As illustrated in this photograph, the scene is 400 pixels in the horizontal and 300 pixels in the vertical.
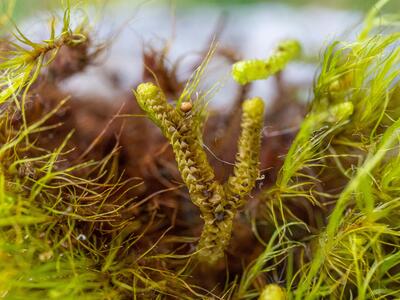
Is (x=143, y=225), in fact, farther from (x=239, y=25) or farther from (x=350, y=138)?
(x=239, y=25)

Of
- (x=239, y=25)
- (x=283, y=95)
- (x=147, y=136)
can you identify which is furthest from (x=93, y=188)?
(x=239, y=25)

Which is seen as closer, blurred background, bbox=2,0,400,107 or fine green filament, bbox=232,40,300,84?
fine green filament, bbox=232,40,300,84

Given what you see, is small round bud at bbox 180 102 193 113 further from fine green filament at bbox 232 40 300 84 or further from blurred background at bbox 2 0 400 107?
blurred background at bbox 2 0 400 107

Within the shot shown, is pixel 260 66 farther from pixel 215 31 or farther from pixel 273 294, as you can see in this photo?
pixel 215 31

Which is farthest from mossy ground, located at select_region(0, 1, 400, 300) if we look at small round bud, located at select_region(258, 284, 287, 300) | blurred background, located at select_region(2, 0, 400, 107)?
blurred background, located at select_region(2, 0, 400, 107)

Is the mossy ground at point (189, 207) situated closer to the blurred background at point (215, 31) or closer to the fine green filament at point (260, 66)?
the fine green filament at point (260, 66)

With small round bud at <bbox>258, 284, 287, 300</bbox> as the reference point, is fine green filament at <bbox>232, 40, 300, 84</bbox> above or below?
above
